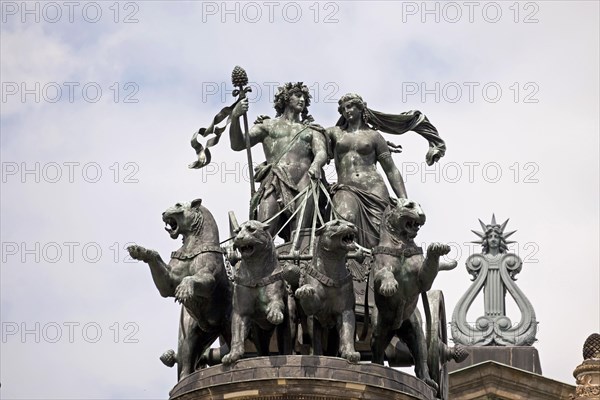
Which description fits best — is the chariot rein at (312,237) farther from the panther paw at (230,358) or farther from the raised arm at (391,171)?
the panther paw at (230,358)

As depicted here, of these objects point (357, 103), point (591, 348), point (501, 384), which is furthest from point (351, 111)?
point (501, 384)

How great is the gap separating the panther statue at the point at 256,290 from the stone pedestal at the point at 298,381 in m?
0.38

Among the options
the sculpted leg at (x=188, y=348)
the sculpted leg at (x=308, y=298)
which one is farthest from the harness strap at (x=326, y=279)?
the sculpted leg at (x=188, y=348)

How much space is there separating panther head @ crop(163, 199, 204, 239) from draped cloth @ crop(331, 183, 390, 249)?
295 centimetres

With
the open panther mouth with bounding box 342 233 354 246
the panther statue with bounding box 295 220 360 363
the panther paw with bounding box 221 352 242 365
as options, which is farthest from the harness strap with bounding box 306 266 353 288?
the panther paw with bounding box 221 352 242 365

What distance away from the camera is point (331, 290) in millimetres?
42906

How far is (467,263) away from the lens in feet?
262

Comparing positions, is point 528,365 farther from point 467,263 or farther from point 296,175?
point 296,175

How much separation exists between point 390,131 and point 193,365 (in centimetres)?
627

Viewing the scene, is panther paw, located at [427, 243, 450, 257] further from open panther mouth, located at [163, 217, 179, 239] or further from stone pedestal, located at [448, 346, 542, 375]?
stone pedestal, located at [448, 346, 542, 375]

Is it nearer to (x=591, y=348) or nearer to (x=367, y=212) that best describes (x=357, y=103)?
(x=367, y=212)

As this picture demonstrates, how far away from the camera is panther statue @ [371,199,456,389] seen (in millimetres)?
43031

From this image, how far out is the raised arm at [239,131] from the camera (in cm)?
4666

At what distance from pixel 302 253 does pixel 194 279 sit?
2.30 m
